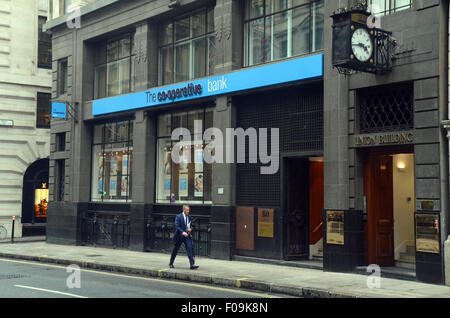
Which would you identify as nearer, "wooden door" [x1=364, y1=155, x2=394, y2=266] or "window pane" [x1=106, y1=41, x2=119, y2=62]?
"wooden door" [x1=364, y1=155, x2=394, y2=266]

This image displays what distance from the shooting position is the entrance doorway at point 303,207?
56.2 feet

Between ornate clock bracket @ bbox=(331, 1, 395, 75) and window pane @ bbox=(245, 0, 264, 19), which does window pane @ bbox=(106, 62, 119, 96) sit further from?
ornate clock bracket @ bbox=(331, 1, 395, 75)

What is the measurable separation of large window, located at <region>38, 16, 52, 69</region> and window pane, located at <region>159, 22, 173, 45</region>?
12.0 metres

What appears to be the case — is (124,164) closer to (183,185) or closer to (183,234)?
(183,185)

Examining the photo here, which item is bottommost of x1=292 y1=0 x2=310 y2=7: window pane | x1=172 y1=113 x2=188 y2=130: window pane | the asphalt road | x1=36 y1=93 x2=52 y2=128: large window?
the asphalt road

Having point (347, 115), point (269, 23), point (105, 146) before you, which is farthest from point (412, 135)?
point (105, 146)

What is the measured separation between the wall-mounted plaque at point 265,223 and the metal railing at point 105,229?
23.3 feet

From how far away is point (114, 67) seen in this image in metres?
24.8

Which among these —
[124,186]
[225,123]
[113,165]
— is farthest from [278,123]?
[113,165]

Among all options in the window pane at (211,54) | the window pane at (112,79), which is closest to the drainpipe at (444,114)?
the window pane at (211,54)

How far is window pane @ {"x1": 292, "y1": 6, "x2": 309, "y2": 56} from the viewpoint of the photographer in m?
17.0

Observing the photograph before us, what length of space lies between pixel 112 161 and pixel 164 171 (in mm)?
3540

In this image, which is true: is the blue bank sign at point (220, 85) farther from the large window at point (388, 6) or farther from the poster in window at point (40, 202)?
the poster in window at point (40, 202)

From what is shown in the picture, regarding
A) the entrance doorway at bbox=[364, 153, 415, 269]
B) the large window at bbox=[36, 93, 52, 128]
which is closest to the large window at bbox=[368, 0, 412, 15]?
the entrance doorway at bbox=[364, 153, 415, 269]
